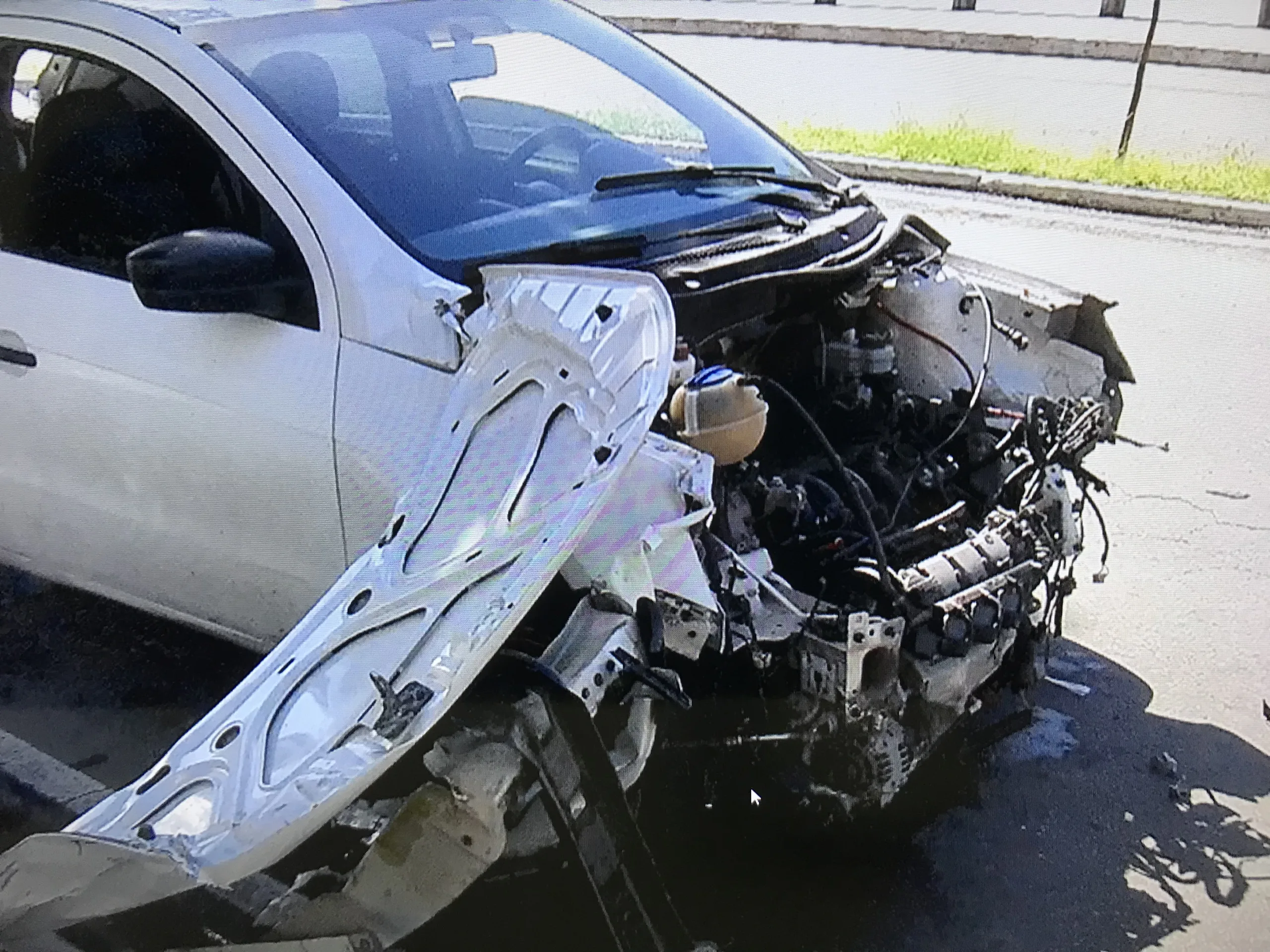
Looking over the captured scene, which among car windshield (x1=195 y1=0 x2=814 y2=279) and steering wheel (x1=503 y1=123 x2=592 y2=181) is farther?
steering wheel (x1=503 y1=123 x2=592 y2=181)

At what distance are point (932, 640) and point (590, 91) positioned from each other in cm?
206

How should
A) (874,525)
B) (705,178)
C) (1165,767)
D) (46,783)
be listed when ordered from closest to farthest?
1. (874,525)
2. (46,783)
3. (1165,767)
4. (705,178)

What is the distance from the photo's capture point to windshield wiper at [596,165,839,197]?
3479mm

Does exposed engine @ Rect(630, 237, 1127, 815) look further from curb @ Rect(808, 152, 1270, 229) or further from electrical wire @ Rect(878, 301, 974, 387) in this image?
curb @ Rect(808, 152, 1270, 229)

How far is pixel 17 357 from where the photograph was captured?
3.39m

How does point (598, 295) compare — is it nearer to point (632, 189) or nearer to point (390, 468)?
point (390, 468)

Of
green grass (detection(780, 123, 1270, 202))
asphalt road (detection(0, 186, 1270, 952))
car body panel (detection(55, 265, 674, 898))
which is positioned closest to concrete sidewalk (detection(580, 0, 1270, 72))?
green grass (detection(780, 123, 1270, 202))

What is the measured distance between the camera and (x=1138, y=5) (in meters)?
19.5

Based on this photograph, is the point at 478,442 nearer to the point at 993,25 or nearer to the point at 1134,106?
the point at 1134,106

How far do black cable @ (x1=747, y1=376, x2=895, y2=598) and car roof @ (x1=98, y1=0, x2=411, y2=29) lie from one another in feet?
5.08

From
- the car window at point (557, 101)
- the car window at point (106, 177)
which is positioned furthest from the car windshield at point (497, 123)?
the car window at point (106, 177)

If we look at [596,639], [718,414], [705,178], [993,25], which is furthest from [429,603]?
[993,25]

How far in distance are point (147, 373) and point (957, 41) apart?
50.5 feet

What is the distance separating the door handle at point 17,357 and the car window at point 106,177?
0.81 feet
